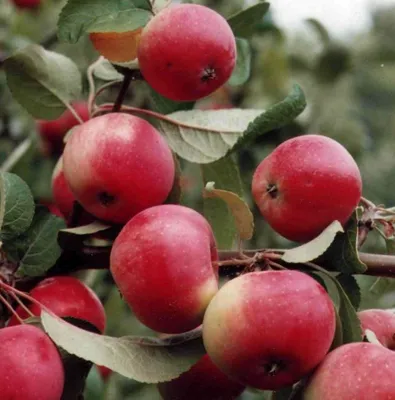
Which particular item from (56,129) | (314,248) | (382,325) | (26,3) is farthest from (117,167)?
(26,3)

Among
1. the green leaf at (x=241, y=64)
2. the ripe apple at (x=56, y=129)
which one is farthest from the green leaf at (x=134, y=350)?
the ripe apple at (x=56, y=129)

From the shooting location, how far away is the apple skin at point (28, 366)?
81 centimetres

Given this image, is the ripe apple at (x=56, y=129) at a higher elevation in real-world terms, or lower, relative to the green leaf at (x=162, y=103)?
lower

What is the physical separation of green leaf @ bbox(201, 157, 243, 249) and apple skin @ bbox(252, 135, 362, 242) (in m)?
0.24

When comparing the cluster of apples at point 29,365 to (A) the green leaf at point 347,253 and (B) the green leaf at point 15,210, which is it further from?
(A) the green leaf at point 347,253

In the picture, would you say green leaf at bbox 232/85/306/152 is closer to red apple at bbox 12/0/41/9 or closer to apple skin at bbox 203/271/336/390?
apple skin at bbox 203/271/336/390

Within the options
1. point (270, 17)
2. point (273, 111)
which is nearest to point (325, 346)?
point (273, 111)

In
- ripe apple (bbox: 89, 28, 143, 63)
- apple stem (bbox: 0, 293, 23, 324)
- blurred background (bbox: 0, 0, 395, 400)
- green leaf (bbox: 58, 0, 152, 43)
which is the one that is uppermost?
green leaf (bbox: 58, 0, 152, 43)

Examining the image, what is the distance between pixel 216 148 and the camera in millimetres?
1141

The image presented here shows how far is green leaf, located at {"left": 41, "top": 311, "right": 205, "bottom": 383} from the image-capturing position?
839 mm

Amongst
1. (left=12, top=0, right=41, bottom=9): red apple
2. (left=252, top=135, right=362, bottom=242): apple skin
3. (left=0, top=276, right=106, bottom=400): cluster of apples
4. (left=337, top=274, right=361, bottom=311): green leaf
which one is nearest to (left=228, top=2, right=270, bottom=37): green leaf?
(left=252, top=135, right=362, bottom=242): apple skin

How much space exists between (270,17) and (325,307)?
1323 millimetres

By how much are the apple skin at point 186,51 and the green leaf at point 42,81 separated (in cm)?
24

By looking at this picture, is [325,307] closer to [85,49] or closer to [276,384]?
[276,384]
